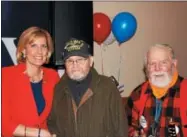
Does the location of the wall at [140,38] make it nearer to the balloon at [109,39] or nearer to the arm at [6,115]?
the balloon at [109,39]

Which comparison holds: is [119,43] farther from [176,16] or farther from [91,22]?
[176,16]

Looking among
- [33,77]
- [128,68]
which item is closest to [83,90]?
[33,77]

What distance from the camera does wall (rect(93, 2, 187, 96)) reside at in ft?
12.6

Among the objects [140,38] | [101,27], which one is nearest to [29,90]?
[101,27]

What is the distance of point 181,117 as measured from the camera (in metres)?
2.09

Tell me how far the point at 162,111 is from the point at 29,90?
84 centimetres

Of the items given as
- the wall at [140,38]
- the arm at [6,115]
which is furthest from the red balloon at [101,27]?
the arm at [6,115]

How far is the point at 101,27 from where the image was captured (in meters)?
3.46

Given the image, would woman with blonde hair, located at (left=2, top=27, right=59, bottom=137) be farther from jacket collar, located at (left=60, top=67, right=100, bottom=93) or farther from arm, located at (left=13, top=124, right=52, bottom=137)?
jacket collar, located at (left=60, top=67, right=100, bottom=93)

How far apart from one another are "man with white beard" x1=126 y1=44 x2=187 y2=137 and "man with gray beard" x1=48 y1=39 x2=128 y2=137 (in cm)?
25

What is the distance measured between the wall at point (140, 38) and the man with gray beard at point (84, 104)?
5.79ft

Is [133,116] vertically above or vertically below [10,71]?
below

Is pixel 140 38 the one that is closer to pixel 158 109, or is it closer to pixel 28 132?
pixel 158 109

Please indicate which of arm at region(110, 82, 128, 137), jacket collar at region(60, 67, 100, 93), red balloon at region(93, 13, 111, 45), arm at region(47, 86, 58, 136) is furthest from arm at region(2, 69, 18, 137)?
red balloon at region(93, 13, 111, 45)
